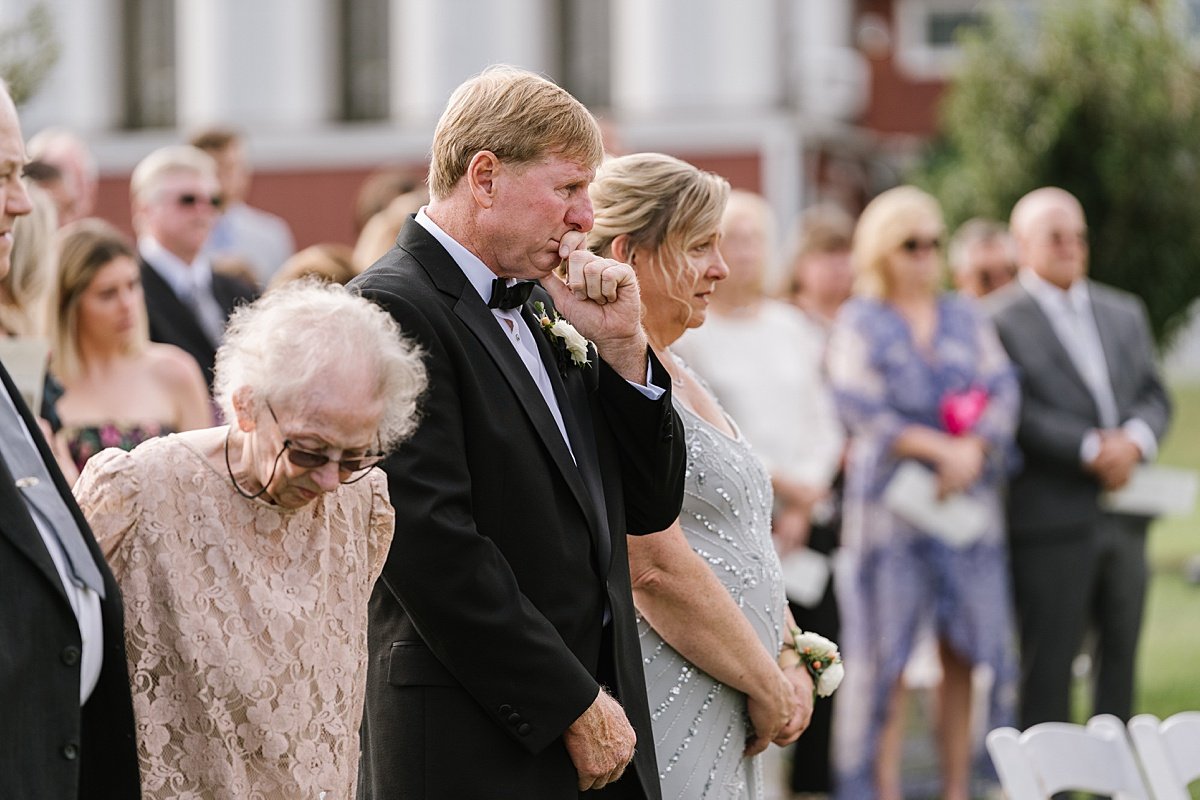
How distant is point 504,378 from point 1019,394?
4809mm

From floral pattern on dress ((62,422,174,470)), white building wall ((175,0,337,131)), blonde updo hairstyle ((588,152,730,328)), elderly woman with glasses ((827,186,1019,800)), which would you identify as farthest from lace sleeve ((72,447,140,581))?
white building wall ((175,0,337,131))

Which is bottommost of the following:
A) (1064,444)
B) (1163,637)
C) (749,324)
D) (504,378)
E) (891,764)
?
(1163,637)

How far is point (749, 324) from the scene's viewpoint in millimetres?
7465

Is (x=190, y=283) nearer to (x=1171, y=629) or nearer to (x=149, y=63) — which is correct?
(x=1171, y=629)

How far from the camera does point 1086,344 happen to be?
26.6 ft

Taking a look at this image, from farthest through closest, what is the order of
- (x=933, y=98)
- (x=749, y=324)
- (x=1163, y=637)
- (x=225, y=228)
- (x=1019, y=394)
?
(x=933, y=98), (x=1163, y=637), (x=225, y=228), (x=1019, y=394), (x=749, y=324)

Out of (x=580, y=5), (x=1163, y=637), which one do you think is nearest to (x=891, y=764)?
(x=1163, y=637)

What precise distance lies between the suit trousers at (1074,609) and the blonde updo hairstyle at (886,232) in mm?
1258

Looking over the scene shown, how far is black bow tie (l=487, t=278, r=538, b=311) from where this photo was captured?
145 inches

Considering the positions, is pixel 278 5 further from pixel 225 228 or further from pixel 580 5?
pixel 225 228

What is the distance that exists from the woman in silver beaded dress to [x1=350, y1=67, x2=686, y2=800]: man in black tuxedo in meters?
0.37

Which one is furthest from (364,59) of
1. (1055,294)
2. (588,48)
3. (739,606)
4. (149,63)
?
(739,606)

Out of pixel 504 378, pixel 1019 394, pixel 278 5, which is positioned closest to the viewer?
pixel 504 378

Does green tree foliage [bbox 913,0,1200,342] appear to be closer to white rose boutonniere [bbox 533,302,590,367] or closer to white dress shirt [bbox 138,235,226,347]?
white dress shirt [bbox 138,235,226,347]
